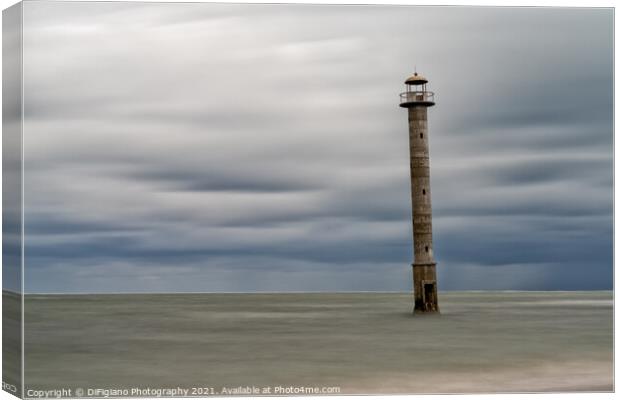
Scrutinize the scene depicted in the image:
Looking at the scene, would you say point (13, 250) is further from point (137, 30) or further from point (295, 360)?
point (295, 360)

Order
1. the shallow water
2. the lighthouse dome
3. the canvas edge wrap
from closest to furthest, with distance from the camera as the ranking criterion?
the canvas edge wrap
the shallow water
the lighthouse dome

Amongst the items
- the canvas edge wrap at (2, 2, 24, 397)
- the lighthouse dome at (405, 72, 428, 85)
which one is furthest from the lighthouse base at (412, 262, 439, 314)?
the canvas edge wrap at (2, 2, 24, 397)

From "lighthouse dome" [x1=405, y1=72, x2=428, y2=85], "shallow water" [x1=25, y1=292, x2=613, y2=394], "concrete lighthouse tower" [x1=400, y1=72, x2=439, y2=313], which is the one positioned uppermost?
"lighthouse dome" [x1=405, y1=72, x2=428, y2=85]

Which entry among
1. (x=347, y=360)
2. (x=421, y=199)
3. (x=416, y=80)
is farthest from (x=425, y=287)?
(x=347, y=360)

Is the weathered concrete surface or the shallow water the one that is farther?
the weathered concrete surface

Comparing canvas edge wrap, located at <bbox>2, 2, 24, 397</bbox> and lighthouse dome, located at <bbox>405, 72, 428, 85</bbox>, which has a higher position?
lighthouse dome, located at <bbox>405, 72, 428, 85</bbox>

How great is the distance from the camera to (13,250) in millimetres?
15820

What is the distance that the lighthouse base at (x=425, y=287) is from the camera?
2628 centimetres

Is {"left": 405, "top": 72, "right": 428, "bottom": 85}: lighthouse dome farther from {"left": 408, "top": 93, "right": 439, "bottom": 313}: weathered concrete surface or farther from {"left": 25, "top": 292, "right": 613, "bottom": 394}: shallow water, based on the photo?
{"left": 25, "top": 292, "right": 613, "bottom": 394}: shallow water

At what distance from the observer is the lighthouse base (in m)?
26.3

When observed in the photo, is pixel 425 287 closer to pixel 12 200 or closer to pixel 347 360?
pixel 347 360

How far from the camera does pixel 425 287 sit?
87.8 ft

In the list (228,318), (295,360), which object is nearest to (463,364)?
(295,360)

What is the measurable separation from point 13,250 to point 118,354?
4.31 m
